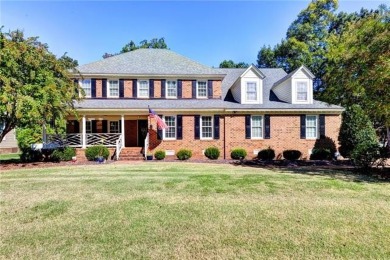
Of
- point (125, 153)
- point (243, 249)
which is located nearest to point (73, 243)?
point (243, 249)

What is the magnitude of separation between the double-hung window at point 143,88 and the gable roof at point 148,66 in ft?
2.01

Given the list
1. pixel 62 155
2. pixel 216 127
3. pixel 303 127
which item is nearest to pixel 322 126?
pixel 303 127

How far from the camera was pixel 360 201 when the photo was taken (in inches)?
273

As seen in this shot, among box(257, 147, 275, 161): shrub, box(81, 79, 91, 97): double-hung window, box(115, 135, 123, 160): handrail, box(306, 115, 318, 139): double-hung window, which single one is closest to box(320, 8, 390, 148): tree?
box(306, 115, 318, 139): double-hung window

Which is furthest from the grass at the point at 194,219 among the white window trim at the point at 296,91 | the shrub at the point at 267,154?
the white window trim at the point at 296,91

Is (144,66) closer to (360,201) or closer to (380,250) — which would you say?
(360,201)

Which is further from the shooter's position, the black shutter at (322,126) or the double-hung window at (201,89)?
the double-hung window at (201,89)

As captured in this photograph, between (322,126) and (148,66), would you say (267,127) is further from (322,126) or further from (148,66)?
(148,66)

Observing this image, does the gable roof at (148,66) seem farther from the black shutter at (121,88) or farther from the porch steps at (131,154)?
the porch steps at (131,154)

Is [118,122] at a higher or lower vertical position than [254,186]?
higher

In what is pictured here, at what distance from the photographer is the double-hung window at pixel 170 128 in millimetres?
17422

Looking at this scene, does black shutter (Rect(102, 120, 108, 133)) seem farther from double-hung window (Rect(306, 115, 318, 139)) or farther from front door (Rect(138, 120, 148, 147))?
double-hung window (Rect(306, 115, 318, 139))

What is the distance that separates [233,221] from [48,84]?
38.3 ft

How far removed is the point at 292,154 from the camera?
17.2m
